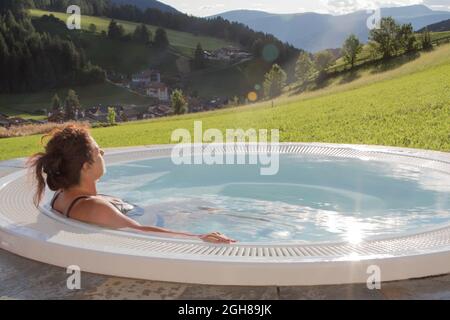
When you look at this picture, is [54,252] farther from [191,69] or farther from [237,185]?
[191,69]

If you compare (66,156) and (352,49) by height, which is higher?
(352,49)

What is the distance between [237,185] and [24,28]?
71555 millimetres

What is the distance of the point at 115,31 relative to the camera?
86688 mm

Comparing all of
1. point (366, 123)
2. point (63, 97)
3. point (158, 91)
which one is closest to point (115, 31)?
point (158, 91)

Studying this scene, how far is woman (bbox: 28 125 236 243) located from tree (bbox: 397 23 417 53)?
1503 inches

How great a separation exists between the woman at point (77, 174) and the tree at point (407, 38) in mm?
38168

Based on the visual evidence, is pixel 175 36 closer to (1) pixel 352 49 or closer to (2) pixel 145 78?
(2) pixel 145 78

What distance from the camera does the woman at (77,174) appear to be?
3166mm

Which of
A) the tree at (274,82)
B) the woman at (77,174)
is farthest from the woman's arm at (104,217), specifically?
the tree at (274,82)

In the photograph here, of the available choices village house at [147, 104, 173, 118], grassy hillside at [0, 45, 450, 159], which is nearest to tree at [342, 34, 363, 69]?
grassy hillside at [0, 45, 450, 159]

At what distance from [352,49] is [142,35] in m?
53.6

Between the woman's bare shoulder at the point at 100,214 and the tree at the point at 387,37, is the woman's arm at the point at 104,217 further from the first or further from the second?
the tree at the point at 387,37

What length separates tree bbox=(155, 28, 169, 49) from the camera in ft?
289
